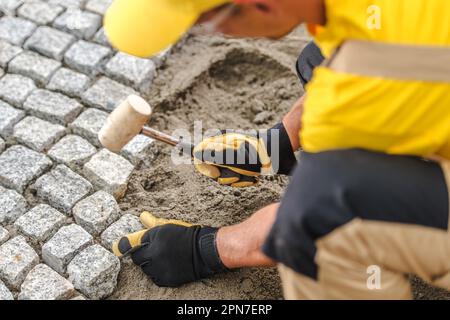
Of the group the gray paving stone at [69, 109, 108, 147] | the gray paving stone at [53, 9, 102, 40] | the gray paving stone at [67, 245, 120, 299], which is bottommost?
the gray paving stone at [67, 245, 120, 299]

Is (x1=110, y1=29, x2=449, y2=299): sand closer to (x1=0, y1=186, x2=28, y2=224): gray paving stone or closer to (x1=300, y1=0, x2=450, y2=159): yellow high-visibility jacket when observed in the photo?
(x1=0, y1=186, x2=28, y2=224): gray paving stone

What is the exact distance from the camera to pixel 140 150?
3053mm

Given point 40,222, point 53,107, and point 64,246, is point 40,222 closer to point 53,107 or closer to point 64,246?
point 64,246

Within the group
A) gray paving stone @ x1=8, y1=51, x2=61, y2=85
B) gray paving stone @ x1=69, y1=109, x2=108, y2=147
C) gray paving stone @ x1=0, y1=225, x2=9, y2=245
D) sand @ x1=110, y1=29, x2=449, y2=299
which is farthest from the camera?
gray paving stone @ x1=8, y1=51, x2=61, y2=85

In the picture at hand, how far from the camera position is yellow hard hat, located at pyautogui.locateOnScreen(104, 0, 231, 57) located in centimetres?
192

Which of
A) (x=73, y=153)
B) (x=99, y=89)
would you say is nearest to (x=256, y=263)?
(x=73, y=153)

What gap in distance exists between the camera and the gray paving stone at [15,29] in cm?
354

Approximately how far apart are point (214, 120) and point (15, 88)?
41.9 inches

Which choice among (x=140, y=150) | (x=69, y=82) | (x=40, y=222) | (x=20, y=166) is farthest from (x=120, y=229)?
(x=69, y=82)

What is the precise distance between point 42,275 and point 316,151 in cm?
129

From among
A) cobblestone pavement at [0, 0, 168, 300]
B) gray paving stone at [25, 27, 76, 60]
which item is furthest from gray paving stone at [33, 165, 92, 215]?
gray paving stone at [25, 27, 76, 60]

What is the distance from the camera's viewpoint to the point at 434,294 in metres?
2.56

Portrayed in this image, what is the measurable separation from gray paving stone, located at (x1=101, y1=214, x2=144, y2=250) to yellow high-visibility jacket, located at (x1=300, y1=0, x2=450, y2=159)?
1139 mm
